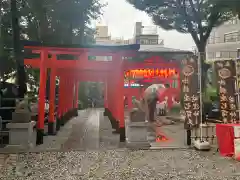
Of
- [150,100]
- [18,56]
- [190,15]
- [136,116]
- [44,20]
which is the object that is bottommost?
[136,116]

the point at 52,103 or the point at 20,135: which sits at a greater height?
the point at 52,103

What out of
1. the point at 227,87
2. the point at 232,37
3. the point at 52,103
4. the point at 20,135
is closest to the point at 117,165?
the point at 20,135

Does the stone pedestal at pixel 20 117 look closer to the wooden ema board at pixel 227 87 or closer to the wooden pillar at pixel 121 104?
the wooden pillar at pixel 121 104

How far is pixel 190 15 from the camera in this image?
60.1ft

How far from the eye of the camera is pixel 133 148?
29.0 feet

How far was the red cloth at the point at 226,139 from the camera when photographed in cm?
791

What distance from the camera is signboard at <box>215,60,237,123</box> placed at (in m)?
8.38

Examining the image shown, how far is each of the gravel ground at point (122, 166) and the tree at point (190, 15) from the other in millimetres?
10618

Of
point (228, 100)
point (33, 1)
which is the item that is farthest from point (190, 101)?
point (33, 1)

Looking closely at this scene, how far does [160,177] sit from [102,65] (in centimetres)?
535

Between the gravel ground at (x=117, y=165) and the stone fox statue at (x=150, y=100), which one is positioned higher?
the stone fox statue at (x=150, y=100)

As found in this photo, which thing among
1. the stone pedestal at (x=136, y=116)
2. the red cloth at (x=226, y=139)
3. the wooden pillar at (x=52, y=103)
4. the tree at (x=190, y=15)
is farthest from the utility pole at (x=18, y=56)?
the tree at (x=190, y=15)

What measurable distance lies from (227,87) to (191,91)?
3.70ft

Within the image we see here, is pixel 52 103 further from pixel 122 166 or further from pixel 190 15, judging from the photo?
pixel 190 15
